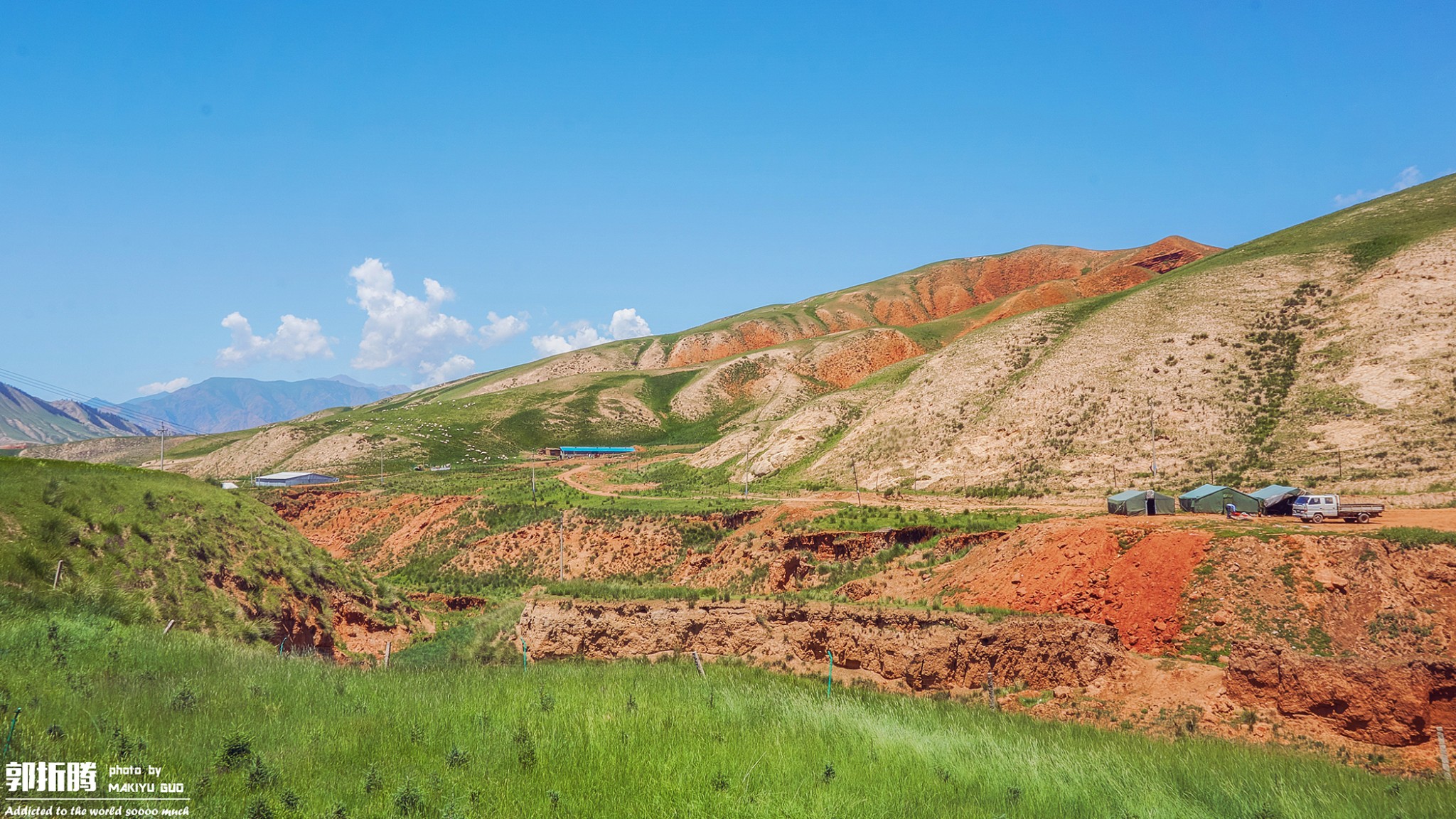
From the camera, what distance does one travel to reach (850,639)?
82.1 ft

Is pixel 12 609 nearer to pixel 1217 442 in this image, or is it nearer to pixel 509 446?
pixel 1217 442

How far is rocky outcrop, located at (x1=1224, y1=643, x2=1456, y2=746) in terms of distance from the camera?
1703 cm

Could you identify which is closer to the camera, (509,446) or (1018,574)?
(1018,574)

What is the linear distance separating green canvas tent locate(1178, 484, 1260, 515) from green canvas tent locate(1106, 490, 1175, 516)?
3.05ft

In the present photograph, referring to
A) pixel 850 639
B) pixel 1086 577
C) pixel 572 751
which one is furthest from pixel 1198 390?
pixel 572 751

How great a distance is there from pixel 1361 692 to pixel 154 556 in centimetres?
3841

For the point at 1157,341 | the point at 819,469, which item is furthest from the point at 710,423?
the point at 1157,341

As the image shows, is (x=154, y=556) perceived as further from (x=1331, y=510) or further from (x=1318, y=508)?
(x=1331, y=510)

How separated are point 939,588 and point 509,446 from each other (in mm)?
111236

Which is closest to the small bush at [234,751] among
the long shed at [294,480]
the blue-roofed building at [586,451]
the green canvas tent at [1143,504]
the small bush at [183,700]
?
the small bush at [183,700]

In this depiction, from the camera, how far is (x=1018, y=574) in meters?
31.2

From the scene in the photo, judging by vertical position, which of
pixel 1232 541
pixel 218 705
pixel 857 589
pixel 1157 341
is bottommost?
pixel 857 589

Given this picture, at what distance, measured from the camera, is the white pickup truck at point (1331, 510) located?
108 ft

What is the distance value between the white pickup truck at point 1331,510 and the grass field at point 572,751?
86.3ft
